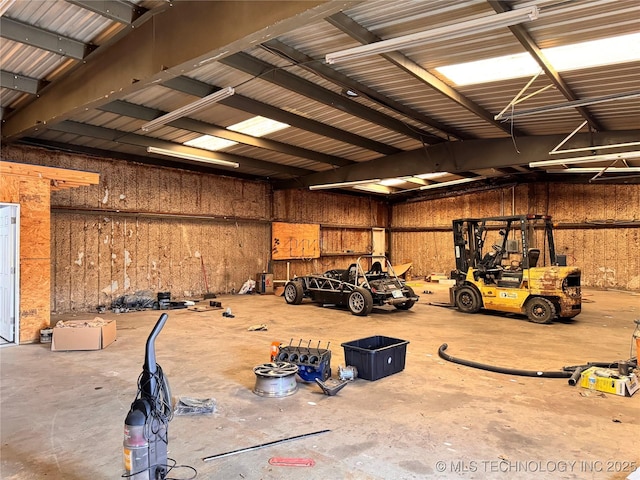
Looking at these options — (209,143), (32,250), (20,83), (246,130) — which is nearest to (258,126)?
(246,130)

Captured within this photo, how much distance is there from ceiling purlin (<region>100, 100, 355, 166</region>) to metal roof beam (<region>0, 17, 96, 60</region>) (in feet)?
5.75

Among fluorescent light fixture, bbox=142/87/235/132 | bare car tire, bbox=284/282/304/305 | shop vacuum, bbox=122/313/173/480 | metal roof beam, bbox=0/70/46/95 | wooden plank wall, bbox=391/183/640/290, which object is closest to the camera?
shop vacuum, bbox=122/313/173/480

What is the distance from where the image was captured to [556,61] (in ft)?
16.1

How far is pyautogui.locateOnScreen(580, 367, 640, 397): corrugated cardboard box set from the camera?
393 cm

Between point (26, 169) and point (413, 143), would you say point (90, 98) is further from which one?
point (413, 143)

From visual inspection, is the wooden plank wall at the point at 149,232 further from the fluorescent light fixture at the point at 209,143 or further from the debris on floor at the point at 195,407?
the debris on floor at the point at 195,407

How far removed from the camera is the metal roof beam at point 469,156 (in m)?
7.55

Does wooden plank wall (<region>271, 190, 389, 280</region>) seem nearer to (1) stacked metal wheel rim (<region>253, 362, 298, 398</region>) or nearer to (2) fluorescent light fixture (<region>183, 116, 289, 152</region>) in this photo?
(2) fluorescent light fixture (<region>183, 116, 289, 152</region>)

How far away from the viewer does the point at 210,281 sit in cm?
1141

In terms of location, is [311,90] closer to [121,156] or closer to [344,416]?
[344,416]

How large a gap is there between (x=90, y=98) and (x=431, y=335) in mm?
5843

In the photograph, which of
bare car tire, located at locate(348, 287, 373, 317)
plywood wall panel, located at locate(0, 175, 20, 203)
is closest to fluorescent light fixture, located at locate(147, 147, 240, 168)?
plywood wall panel, located at locate(0, 175, 20, 203)

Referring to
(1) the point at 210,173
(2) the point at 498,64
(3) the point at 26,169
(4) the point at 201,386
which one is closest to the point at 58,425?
(4) the point at 201,386

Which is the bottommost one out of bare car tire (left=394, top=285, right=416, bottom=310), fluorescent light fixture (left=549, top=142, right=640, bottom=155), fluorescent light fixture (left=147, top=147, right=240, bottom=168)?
bare car tire (left=394, top=285, right=416, bottom=310)
